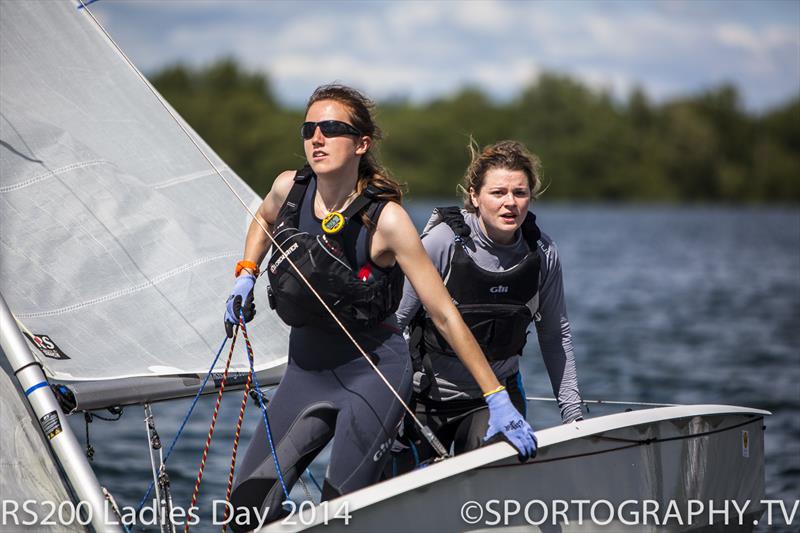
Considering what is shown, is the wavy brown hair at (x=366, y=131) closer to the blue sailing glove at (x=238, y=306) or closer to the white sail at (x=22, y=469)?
the blue sailing glove at (x=238, y=306)

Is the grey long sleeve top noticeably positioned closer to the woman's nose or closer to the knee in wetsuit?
the knee in wetsuit

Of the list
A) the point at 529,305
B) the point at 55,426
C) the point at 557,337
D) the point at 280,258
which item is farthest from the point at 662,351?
the point at 55,426

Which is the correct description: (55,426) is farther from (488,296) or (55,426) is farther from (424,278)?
(488,296)

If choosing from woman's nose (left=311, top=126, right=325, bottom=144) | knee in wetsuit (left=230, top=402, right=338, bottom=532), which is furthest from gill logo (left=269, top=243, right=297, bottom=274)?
knee in wetsuit (left=230, top=402, right=338, bottom=532)

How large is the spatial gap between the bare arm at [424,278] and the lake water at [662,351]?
330cm

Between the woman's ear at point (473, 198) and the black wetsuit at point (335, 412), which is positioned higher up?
the woman's ear at point (473, 198)

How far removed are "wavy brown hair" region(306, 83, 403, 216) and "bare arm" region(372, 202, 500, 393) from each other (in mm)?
91

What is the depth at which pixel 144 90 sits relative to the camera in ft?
14.0

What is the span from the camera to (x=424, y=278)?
289 centimetres

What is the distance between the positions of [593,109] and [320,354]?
7870 centimetres

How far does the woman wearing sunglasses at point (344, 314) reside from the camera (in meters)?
2.93

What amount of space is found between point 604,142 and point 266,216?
74996 mm

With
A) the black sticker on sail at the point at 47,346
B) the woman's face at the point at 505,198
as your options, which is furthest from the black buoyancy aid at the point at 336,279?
the black sticker on sail at the point at 47,346

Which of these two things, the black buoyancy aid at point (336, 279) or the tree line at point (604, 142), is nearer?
the black buoyancy aid at point (336, 279)
